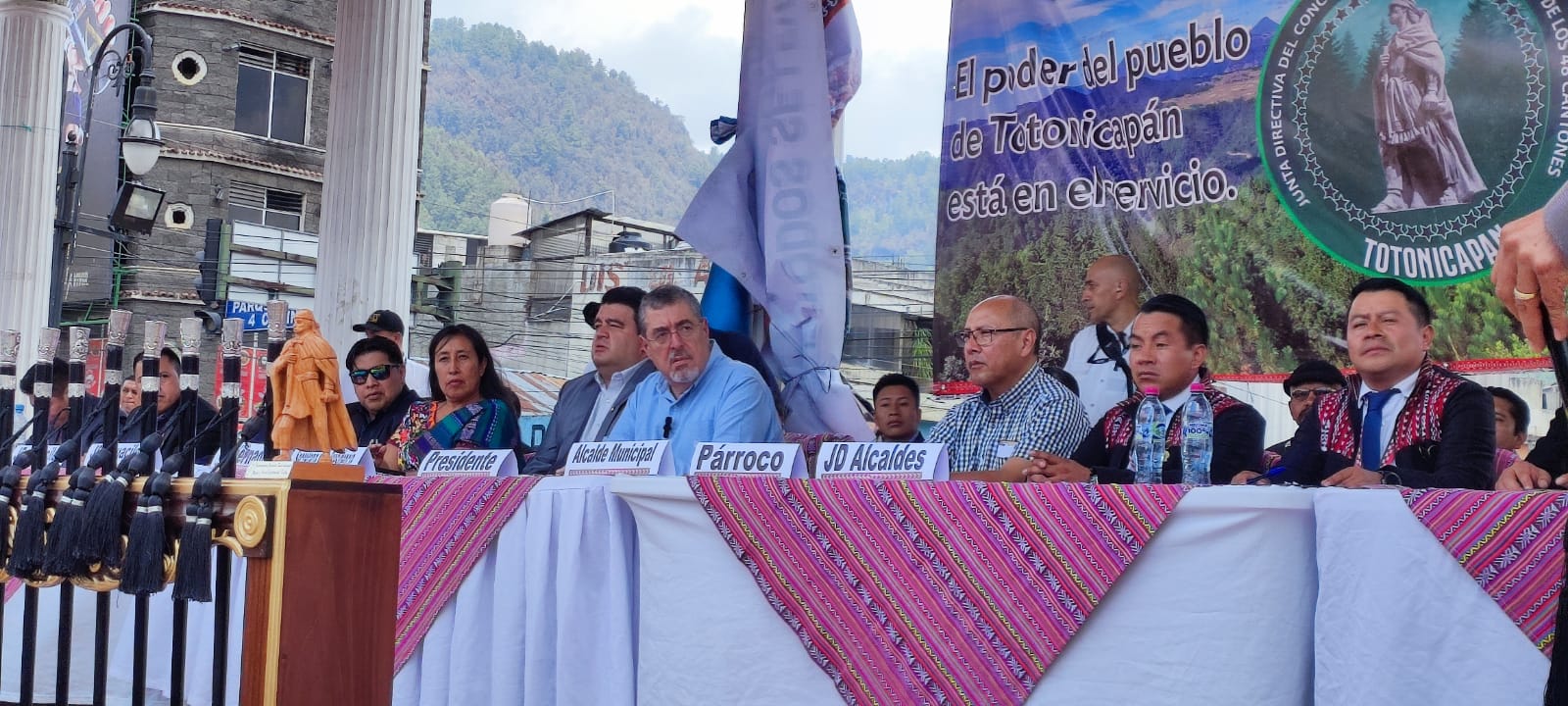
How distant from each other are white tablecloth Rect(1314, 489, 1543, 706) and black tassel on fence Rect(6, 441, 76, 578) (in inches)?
91.5

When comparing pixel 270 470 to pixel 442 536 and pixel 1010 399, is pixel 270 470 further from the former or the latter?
pixel 1010 399

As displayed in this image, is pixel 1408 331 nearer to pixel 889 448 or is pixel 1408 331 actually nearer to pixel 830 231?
pixel 889 448

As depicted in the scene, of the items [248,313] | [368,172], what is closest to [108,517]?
[368,172]

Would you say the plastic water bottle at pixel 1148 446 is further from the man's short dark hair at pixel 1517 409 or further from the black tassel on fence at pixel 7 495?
the black tassel on fence at pixel 7 495

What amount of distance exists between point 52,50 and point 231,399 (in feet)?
21.7

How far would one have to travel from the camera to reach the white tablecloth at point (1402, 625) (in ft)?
7.14

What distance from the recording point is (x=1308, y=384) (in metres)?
4.55

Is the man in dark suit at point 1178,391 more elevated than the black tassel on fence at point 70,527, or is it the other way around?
the man in dark suit at point 1178,391

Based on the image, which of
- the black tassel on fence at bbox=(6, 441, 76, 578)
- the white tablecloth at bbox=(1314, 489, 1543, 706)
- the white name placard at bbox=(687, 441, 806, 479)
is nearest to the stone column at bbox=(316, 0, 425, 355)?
the white name placard at bbox=(687, 441, 806, 479)

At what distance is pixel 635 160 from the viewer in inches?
3014

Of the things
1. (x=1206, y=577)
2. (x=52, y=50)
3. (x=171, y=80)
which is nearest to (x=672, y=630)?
(x=1206, y=577)

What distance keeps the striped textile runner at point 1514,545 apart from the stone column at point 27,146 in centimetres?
760

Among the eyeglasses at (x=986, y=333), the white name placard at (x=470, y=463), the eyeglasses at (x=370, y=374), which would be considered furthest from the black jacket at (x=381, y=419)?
the eyeglasses at (x=986, y=333)

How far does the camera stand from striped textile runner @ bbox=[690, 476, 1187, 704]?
8.40 ft
